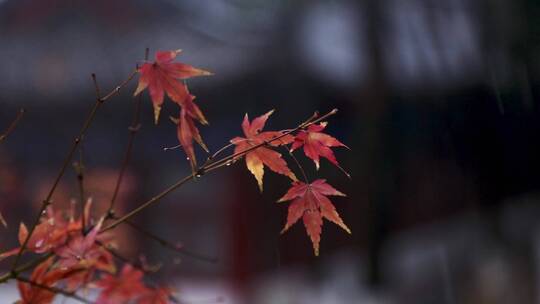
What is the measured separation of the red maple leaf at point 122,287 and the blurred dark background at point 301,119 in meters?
1.49

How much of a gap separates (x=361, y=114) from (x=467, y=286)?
5.70 ft

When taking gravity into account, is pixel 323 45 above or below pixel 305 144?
above

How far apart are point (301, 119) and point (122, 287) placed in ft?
6.98

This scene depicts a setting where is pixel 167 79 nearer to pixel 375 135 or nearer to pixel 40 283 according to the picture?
pixel 40 283

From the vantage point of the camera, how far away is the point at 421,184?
3.54 m

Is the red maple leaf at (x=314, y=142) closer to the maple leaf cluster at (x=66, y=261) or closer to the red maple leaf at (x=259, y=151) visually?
the red maple leaf at (x=259, y=151)

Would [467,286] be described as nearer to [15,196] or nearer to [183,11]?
[183,11]

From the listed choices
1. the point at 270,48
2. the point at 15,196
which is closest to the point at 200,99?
the point at 270,48

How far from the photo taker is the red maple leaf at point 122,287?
756 mm

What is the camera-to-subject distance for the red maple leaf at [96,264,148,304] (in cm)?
76

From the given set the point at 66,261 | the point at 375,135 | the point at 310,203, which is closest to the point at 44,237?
the point at 66,261

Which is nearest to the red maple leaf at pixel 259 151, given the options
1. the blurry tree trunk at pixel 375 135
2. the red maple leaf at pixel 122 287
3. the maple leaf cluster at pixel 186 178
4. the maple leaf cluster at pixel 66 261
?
the maple leaf cluster at pixel 186 178

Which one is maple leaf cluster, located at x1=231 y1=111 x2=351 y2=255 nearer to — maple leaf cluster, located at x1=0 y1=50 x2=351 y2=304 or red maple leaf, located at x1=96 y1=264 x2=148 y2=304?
maple leaf cluster, located at x1=0 y1=50 x2=351 y2=304

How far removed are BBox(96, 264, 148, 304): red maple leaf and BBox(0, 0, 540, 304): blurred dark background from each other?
1.49 m
